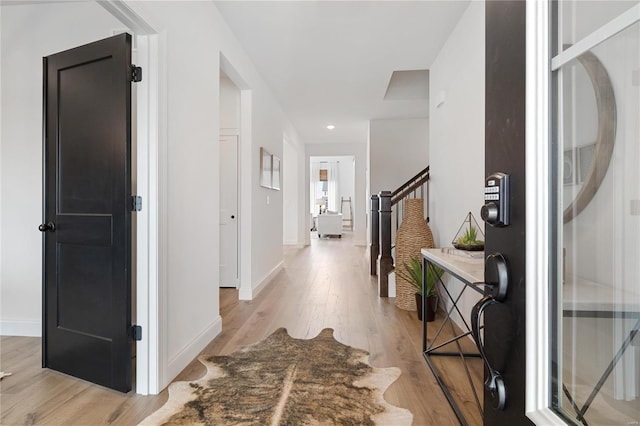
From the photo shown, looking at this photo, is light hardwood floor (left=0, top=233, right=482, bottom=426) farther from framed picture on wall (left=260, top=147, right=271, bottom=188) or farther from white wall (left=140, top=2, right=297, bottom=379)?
framed picture on wall (left=260, top=147, right=271, bottom=188)

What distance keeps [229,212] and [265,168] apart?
2.38 ft

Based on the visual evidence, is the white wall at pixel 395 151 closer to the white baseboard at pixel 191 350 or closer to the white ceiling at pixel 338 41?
the white ceiling at pixel 338 41

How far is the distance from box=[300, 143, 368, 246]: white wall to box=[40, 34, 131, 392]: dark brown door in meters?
6.46

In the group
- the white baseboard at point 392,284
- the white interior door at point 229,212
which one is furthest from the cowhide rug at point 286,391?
the white interior door at point 229,212

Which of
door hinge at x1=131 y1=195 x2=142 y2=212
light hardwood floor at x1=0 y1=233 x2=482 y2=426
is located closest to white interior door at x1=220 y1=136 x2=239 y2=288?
light hardwood floor at x1=0 y1=233 x2=482 y2=426

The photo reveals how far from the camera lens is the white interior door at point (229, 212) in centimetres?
415

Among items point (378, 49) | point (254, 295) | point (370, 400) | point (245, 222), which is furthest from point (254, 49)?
point (370, 400)

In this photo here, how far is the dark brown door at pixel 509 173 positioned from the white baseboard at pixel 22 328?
10.8 feet

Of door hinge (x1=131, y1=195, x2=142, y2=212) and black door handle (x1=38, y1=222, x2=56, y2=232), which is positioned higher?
door hinge (x1=131, y1=195, x2=142, y2=212)

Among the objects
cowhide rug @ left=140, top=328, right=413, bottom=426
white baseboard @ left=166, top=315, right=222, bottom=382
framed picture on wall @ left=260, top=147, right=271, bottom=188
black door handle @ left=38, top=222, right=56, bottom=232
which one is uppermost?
framed picture on wall @ left=260, top=147, right=271, bottom=188

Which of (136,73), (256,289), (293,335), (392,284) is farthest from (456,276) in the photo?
(256,289)

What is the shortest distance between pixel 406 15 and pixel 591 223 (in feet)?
9.16

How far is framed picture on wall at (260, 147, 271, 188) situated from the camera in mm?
4098

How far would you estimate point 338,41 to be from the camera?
3156mm
